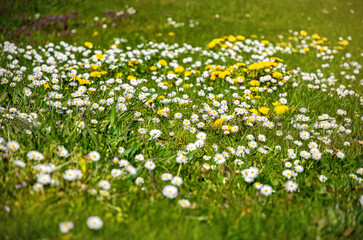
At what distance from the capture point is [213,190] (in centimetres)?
280

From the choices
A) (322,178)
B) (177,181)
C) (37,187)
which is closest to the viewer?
(37,187)

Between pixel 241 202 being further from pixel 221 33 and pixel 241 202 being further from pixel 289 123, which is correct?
pixel 221 33

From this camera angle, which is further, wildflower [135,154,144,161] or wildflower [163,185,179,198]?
wildflower [135,154,144,161]

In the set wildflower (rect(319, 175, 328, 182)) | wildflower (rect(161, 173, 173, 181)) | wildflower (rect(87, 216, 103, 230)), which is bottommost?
wildflower (rect(161, 173, 173, 181))

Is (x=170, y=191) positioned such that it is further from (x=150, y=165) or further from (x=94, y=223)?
(x=94, y=223)

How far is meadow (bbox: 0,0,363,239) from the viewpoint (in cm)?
232

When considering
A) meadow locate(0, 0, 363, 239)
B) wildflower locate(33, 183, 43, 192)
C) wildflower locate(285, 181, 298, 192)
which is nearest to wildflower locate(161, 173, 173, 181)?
meadow locate(0, 0, 363, 239)

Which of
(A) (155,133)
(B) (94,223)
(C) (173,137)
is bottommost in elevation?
(C) (173,137)

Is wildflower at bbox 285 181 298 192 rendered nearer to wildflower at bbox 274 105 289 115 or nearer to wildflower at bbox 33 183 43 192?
wildflower at bbox 274 105 289 115

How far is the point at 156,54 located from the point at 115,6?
3.88 m

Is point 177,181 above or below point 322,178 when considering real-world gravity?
below

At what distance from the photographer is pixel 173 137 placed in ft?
11.9

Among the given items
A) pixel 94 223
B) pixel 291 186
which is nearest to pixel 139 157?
pixel 94 223

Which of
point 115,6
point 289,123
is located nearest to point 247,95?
point 289,123
